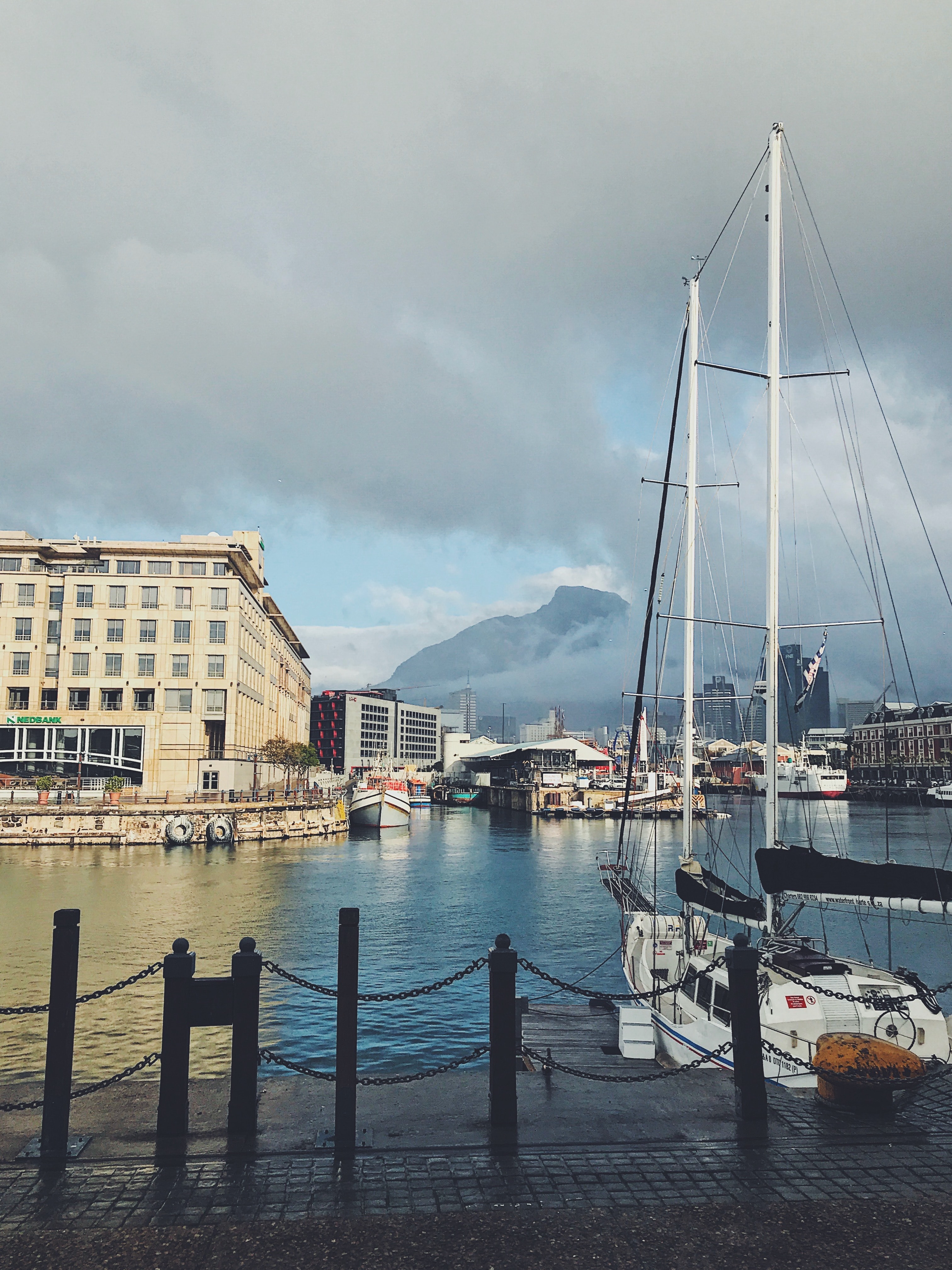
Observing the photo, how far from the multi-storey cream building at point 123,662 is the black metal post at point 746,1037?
9329 cm

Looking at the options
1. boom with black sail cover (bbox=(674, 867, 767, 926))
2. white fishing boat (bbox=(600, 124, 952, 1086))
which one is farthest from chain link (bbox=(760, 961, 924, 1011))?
boom with black sail cover (bbox=(674, 867, 767, 926))

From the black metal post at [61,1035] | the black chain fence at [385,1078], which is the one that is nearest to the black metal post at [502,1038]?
the black chain fence at [385,1078]

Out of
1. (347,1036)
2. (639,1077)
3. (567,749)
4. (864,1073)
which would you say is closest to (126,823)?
(639,1077)

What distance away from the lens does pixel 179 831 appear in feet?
262

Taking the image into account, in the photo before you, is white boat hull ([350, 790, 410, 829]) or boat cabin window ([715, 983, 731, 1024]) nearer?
boat cabin window ([715, 983, 731, 1024])

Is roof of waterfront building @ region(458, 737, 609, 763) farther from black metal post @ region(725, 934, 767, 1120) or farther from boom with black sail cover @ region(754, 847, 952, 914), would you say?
black metal post @ region(725, 934, 767, 1120)

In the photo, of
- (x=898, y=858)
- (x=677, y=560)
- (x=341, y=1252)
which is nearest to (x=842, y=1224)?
(x=341, y=1252)

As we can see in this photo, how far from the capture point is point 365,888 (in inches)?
2195

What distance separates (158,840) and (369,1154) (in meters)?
77.2

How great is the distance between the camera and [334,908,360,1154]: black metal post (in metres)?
9.21

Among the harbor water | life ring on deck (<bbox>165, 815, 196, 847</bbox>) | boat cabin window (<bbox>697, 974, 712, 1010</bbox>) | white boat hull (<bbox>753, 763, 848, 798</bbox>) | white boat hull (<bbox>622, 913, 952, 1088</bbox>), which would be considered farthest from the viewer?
white boat hull (<bbox>753, 763, 848, 798</bbox>)

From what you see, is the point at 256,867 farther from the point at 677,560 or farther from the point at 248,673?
the point at 248,673

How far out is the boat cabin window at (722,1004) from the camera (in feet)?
58.6

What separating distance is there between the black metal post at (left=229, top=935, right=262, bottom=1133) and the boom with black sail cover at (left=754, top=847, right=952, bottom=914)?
37.2 ft
